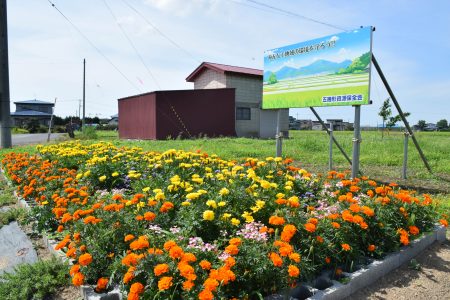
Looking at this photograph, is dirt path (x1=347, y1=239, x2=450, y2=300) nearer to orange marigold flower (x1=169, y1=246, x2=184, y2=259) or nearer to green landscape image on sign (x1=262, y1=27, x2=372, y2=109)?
orange marigold flower (x1=169, y1=246, x2=184, y2=259)

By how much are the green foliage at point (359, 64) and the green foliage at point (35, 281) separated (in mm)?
5459

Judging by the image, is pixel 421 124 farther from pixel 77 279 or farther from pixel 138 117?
pixel 77 279

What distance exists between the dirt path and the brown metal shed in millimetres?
16391

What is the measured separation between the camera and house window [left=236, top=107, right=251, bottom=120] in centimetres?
2167

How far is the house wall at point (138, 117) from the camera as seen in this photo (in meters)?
19.4

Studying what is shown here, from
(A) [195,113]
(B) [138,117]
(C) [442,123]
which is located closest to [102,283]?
(A) [195,113]

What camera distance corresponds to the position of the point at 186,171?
513 centimetres

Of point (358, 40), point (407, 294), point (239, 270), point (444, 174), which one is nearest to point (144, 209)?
point (239, 270)

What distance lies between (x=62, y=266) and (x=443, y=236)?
4.05m

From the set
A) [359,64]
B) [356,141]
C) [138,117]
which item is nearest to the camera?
[359,64]

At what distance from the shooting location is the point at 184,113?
19.6 meters

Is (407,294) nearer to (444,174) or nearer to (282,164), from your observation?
(282,164)

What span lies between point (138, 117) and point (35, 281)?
62.9 feet

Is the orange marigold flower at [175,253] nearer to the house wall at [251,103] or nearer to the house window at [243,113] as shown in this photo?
the house wall at [251,103]
